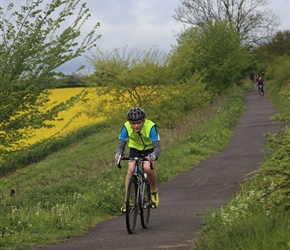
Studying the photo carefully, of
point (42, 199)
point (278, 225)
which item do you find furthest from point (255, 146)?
point (278, 225)

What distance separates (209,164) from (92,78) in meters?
13.2

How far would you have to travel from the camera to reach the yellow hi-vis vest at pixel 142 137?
32.7 ft

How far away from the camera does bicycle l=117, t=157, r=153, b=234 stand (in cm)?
968

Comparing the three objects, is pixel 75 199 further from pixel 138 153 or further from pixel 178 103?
pixel 178 103

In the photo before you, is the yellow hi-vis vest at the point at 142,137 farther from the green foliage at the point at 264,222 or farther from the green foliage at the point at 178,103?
the green foliage at the point at 178,103

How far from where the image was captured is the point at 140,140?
10227mm

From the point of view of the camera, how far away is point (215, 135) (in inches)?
973

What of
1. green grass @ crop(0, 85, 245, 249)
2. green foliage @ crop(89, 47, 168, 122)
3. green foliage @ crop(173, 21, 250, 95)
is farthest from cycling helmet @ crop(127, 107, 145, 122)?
green foliage @ crop(173, 21, 250, 95)

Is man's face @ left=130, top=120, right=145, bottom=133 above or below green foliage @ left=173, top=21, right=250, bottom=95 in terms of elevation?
below

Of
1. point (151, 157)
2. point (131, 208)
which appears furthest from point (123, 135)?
point (131, 208)

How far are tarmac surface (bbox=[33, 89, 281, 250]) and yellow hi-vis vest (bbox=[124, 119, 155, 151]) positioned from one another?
50.7 inches

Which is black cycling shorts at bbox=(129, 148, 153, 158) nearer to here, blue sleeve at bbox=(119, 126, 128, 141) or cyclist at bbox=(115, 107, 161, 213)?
cyclist at bbox=(115, 107, 161, 213)

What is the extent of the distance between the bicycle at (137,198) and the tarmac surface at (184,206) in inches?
7.4

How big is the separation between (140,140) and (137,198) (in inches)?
35.6
